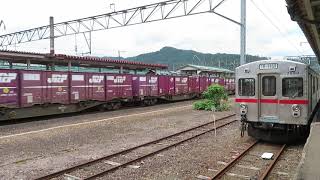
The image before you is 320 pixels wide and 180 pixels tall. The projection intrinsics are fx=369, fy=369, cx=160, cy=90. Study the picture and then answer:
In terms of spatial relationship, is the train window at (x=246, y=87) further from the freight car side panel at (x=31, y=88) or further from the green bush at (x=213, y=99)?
the green bush at (x=213, y=99)

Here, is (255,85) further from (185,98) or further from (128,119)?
(185,98)

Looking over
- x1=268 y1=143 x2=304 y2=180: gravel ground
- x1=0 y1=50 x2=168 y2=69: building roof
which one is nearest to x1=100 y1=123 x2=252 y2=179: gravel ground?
x1=268 y1=143 x2=304 y2=180: gravel ground

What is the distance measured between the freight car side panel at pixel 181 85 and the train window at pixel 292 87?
71.4 feet

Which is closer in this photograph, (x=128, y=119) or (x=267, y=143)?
(x=267, y=143)

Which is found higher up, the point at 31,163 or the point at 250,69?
the point at 250,69

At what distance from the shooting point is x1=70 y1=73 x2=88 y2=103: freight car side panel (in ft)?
68.8

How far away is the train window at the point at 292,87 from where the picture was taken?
447 inches

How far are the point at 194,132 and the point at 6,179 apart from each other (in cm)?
829

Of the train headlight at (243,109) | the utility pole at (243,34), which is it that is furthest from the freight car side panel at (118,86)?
the train headlight at (243,109)

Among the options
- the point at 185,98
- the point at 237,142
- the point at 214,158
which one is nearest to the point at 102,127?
the point at 237,142

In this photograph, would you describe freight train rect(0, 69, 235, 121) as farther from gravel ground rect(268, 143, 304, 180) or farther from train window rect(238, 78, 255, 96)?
gravel ground rect(268, 143, 304, 180)

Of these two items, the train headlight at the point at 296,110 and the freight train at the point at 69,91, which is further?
the freight train at the point at 69,91

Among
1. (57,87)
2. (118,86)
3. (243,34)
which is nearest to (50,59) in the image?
(118,86)

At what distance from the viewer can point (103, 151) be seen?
35.8 feet
